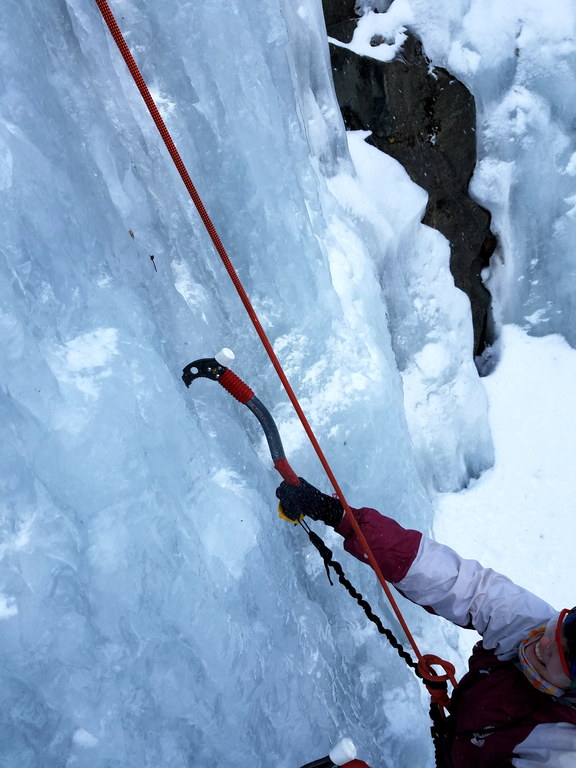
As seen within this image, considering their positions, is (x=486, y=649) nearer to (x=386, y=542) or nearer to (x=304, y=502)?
(x=386, y=542)

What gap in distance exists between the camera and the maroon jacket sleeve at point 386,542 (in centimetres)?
165

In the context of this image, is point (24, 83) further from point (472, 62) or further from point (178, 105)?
point (472, 62)

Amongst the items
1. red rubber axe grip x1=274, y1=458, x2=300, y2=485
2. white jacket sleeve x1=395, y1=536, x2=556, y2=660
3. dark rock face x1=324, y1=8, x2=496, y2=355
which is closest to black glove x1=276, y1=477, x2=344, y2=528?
red rubber axe grip x1=274, y1=458, x2=300, y2=485

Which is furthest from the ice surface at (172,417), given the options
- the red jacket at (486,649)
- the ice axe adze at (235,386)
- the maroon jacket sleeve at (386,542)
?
the red jacket at (486,649)

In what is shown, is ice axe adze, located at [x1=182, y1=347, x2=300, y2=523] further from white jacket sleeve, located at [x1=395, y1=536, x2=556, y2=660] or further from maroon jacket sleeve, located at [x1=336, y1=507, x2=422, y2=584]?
white jacket sleeve, located at [x1=395, y1=536, x2=556, y2=660]

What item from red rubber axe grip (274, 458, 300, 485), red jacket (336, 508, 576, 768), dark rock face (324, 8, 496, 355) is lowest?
red jacket (336, 508, 576, 768)

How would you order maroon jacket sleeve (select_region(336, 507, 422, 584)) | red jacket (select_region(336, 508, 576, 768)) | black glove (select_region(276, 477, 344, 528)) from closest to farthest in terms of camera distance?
red jacket (select_region(336, 508, 576, 768)), maroon jacket sleeve (select_region(336, 507, 422, 584)), black glove (select_region(276, 477, 344, 528))

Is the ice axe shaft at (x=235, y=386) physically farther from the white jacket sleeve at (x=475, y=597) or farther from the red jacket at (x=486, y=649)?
the white jacket sleeve at (x=475, y=597)

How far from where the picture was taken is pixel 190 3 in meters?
2.06

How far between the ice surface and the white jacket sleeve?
53 cm

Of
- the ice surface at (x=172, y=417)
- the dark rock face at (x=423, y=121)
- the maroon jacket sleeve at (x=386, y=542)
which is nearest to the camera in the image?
the ice surface at (x=172, y=417)

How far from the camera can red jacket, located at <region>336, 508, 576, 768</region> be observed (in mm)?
1276

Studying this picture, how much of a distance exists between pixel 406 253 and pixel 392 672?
8.22 ft

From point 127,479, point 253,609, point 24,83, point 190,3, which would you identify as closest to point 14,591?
point 127,479
